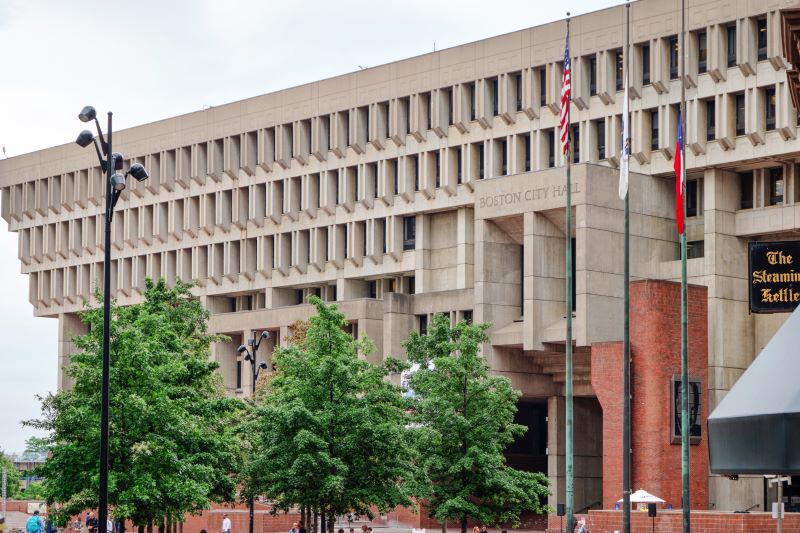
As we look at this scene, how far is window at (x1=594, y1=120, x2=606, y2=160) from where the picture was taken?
76.6 m

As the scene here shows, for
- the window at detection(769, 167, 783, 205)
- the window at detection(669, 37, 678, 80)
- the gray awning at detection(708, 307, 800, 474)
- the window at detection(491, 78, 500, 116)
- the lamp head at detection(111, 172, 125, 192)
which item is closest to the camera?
the gray awning at detection(708, 307, 800, 474)

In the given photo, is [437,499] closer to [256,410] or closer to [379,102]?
[256,410]

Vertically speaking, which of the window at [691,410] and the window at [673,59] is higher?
the window at [673,59]

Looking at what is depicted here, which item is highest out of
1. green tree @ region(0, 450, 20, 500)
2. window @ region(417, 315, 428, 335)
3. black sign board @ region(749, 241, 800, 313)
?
window @ region(417, 315, 428, 335)

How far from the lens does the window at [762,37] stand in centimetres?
6962

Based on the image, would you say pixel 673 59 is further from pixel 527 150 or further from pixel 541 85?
pixel 527 150

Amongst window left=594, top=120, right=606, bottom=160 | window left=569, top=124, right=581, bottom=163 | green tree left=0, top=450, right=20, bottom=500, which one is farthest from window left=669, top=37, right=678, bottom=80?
green tree left=0, top=450, right=20, bottom=500

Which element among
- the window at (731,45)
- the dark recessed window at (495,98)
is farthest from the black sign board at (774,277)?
the dark recessed window at (495,98)

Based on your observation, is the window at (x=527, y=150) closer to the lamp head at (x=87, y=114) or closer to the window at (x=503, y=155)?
the window at (x=503, y=155)

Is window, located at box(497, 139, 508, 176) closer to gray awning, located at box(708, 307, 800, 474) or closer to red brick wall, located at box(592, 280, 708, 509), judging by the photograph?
red brick wall, located at box(592, 280, 708, 509)

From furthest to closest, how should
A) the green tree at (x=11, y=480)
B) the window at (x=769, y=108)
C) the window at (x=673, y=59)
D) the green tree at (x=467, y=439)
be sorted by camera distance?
the green tree at (x=11, y=480) < the window at (x=673, y=59) < the window at (x=769, y=108) < the green tree at (x=467, y=439)

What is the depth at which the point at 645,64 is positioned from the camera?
75188mm

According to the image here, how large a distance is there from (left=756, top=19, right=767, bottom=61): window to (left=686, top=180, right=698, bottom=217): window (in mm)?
7974

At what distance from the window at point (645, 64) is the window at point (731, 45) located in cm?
481
